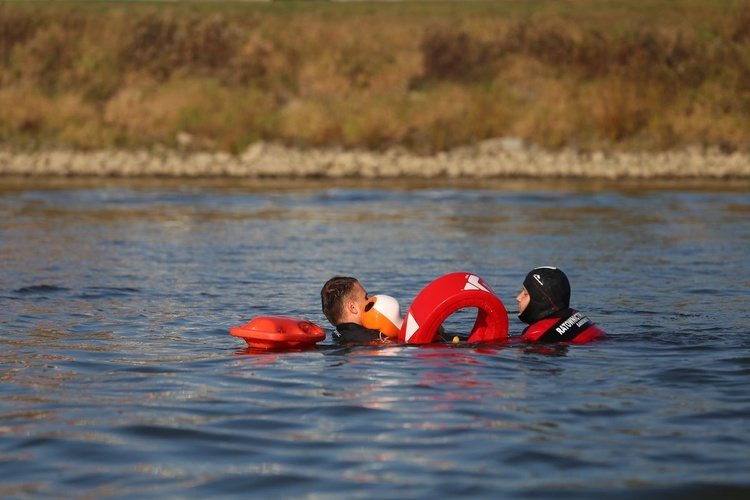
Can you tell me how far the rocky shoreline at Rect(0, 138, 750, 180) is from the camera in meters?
33.4

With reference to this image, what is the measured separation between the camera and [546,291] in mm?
9055

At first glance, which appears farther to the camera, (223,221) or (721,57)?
(721,57)

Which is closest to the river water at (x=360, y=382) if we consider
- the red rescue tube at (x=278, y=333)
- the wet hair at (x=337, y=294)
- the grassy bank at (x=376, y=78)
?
the red rescue tube at (x=278, y=333)

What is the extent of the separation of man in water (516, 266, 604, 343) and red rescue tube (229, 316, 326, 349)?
1.73 m

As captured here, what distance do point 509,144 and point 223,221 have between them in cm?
1624

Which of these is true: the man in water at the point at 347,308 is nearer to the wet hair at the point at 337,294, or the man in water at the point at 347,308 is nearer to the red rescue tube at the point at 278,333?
the wet hair at the point at 337,294

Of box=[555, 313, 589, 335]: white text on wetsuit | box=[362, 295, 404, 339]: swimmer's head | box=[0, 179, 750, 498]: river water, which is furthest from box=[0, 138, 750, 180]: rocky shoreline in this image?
box=[362, 295, 404, 339]: swimmer's head

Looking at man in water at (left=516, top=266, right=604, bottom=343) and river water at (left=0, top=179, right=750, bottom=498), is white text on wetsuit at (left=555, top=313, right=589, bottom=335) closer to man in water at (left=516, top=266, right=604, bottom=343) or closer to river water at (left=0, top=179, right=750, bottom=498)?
man in water at (left=516, top=266, right=604, bottom=343)

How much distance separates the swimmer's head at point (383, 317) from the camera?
29.6ft

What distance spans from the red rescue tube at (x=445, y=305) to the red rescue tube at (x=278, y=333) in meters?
0.75

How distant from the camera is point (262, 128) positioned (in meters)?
39.2

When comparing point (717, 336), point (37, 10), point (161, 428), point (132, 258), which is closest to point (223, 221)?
point (132, 258)

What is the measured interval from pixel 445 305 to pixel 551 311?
1029 mm

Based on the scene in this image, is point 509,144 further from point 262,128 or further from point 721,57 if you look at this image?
point 721,57
